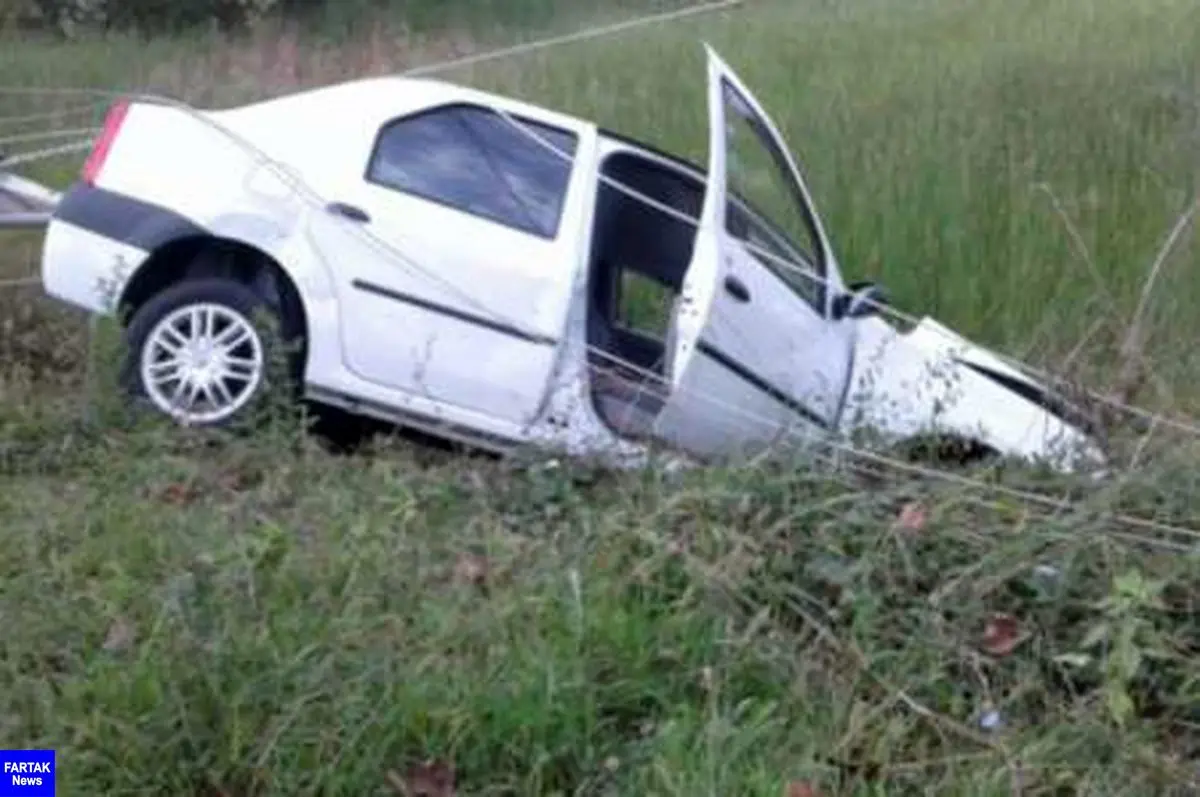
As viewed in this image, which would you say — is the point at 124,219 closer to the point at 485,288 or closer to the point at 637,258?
the point at 485,288

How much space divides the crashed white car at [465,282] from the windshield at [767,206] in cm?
2

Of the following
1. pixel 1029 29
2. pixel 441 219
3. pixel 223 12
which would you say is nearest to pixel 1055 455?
pixel 441 219

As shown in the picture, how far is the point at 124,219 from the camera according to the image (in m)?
8.76

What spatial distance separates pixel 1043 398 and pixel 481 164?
6.63 feet

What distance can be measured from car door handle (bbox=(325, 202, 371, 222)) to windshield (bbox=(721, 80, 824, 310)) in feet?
4.02

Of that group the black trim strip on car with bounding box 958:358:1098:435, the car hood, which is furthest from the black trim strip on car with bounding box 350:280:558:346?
the black trim strip on car with bounding box 958:358:1098:435

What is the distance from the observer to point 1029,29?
57.0ft

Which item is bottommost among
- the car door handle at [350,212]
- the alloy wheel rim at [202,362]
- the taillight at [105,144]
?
the alloy wheel rim at [202,362]

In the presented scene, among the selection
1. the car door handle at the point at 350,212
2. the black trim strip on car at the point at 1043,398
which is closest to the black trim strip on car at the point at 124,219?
the car door handle at the point at 350,212

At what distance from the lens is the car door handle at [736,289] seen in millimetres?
8062

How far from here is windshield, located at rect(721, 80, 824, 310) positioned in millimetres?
8398

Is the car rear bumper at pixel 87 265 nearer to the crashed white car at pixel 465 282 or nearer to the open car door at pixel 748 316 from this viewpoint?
the crashed white car at pixel 465 282

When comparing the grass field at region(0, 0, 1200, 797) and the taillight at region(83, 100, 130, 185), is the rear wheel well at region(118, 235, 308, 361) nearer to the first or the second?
the taillight at region(83, 100, 130, 185)

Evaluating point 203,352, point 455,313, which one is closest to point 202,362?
point 203,352
